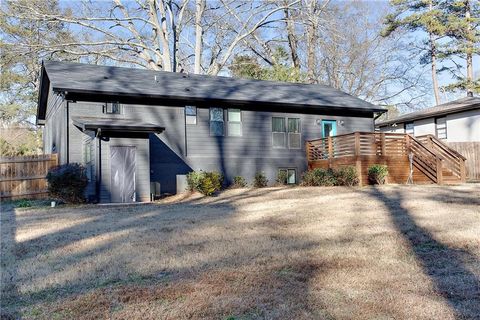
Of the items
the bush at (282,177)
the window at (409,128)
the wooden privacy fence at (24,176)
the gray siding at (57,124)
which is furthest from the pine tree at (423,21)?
the wooden privacy fence at (24,176)

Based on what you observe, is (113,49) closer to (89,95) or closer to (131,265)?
(89,95)

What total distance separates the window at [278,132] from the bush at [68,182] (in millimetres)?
8159

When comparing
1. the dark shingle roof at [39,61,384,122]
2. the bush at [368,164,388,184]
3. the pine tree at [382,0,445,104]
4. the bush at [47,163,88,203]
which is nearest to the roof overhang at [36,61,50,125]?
the dark shingle roof at [39,61,384,122]

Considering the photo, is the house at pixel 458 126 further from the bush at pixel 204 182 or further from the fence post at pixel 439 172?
the bush at pixel 204 182

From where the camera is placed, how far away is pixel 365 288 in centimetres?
440

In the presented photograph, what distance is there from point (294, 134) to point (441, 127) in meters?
10.1

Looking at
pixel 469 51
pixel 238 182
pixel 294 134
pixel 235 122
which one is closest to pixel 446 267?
pixel 238 182

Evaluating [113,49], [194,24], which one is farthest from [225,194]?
[194,24]

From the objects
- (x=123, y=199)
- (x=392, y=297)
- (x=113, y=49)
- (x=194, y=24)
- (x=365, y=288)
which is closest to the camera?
(x=392, y=297)

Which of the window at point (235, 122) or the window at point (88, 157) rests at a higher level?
the window at point (235, 122)

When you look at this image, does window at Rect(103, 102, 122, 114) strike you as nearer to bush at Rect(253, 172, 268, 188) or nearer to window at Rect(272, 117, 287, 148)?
bush at Rect(253, 172, 268, 188)

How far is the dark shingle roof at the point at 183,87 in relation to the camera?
593 inches

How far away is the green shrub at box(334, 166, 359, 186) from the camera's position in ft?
50.8

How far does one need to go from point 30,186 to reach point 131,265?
11.9 meters
